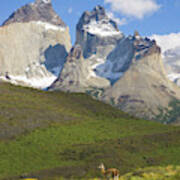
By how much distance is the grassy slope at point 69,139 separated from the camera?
71.6 meters

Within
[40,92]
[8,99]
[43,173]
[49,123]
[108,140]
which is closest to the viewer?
[43,173]

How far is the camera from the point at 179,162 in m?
76.9

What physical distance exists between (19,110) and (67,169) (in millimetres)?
46064

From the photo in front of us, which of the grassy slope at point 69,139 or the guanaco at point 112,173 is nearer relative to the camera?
the guanaco at point 112,173

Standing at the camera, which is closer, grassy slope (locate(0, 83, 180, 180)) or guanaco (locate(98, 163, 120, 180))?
guanaco (locate(98, 163, 120, 180))

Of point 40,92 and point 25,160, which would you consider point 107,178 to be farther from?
point 40,92

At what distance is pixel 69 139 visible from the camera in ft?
309

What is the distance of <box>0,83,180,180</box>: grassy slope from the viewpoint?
7156 cm

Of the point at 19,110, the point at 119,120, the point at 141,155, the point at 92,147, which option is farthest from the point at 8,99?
the point at 141,155

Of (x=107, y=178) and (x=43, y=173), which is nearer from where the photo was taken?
(x=107, y=178)

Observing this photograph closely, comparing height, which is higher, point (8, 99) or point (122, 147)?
point (8, 99)

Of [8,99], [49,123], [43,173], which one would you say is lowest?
[43,173]

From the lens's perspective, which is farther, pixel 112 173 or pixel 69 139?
pixel 69 139

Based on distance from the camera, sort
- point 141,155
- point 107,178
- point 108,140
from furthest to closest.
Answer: point 108,140 < point 141,155 < point 107,178
